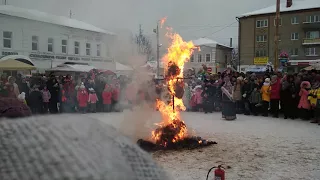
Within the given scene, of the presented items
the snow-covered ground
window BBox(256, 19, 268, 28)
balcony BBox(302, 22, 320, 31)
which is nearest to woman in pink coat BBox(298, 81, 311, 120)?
the snow-covered ground

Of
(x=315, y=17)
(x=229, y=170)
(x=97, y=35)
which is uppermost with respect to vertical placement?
(x=315, y=17)

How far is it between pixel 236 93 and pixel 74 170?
1442 centimetres

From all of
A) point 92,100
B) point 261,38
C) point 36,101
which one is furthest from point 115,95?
point 261,38

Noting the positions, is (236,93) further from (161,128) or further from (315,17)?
(315,17)

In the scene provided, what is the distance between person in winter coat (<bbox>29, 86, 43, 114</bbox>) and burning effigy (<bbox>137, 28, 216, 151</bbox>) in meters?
6.14

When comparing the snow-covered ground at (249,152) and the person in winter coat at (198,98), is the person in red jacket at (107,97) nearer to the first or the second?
→ the person in winter coat at (198,98)

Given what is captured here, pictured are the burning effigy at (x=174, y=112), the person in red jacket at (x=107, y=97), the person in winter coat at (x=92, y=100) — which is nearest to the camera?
the burning effigy at (x=174, y=112)

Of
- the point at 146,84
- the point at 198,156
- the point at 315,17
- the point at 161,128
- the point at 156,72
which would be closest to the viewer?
the point at 198,156

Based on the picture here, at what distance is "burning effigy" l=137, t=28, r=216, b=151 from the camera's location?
7863mm

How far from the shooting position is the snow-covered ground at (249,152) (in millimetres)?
5898

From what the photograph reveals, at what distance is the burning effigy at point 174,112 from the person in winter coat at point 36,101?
20.1 feet

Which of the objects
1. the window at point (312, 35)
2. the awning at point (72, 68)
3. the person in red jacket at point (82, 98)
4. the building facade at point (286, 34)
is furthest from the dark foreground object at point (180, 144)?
the window at point (312, 35)

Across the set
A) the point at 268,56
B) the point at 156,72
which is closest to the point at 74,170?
the point at 156,72

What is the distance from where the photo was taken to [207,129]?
1043 centimetres
